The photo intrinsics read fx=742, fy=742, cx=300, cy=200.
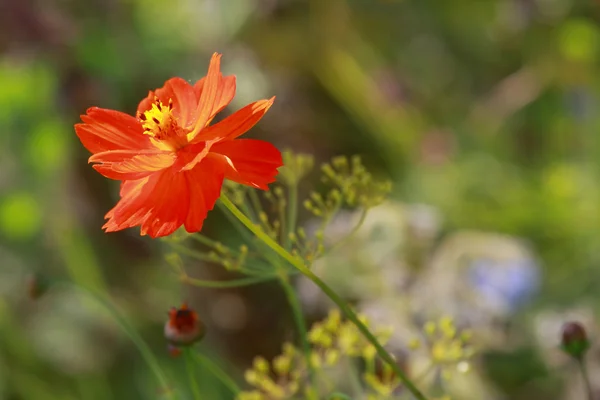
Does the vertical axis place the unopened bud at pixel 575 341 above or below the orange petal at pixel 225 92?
below

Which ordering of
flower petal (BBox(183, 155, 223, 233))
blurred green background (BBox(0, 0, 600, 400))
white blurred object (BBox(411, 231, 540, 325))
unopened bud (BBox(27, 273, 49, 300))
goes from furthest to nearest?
blurred green background (BBox(0, 0, 600, 400)) < white blurred object (BBox(411, 231, 540, 325)) < unopened bud (BBox(27, 273, 49, 300)) < flower petal (BBox(183, 155, 223, 233))

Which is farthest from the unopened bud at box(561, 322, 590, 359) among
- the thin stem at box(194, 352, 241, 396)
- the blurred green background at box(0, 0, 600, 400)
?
the blurred green background at box(0, 0, 600, 400)

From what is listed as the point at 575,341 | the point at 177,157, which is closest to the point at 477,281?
the point at 575,341

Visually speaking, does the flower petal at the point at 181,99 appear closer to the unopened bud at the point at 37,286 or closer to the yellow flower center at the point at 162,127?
the yellow flower center at the point at 162,127

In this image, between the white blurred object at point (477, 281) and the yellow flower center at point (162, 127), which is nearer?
the yellow flower center at point (162, 127)

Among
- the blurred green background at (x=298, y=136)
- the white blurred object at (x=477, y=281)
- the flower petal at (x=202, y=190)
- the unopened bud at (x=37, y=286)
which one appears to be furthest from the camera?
the blurred green background at (x=298, y=136)

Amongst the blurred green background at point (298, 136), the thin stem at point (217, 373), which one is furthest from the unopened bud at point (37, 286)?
the blurred green background at point (298, 136)

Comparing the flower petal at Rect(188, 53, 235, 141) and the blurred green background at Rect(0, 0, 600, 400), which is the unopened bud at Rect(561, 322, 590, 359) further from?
the blurred green background at Rect(0, 0, 600, 400)

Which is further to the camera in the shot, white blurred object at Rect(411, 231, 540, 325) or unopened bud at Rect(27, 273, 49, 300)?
white blurred object at Rect(411, 231, 540, 325)
